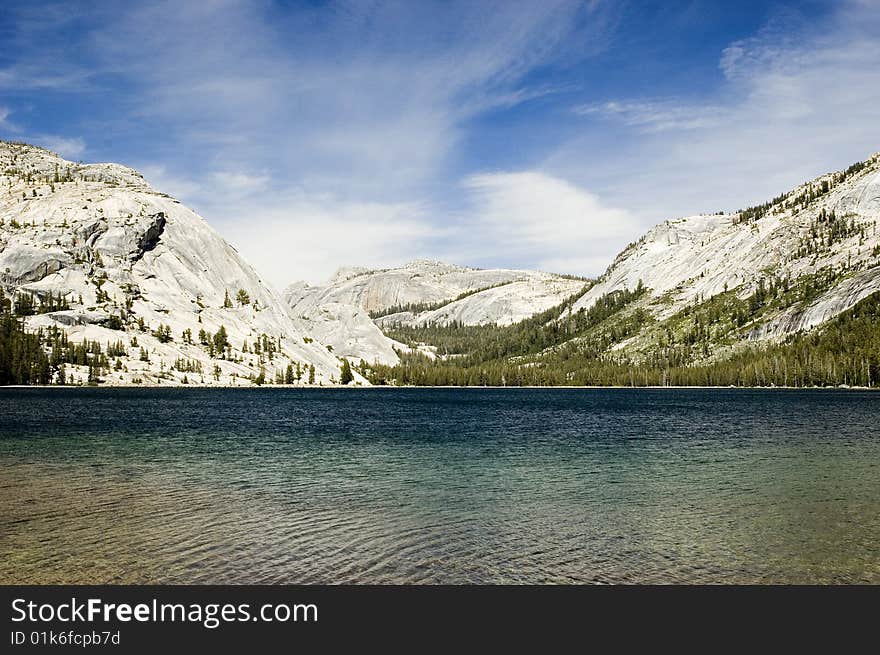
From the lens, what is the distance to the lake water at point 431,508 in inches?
972

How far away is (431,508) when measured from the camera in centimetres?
3494

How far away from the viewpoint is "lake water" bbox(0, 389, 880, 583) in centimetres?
2469

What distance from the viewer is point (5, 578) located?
74.6ft

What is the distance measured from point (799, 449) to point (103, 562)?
5685 cm
